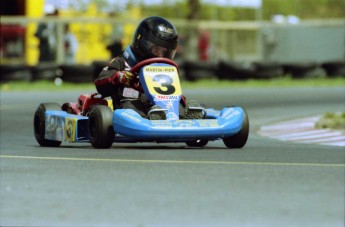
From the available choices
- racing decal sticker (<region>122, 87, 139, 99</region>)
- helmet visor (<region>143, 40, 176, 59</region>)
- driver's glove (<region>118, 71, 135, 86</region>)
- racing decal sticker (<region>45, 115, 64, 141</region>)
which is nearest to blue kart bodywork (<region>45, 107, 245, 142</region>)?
racing decal sticker (<region>45, 115, 64, 141</region>)

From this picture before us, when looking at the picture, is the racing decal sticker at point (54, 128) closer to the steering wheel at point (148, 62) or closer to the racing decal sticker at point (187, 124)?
the steering wheel at point (148, 62)

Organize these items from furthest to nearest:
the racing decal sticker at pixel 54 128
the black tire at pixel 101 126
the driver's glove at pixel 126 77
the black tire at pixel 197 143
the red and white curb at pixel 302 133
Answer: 1. the red and white curb at pixel 302 133
2. the black tire at pixel 197 143
3. the racing decal sticker at pixel 54 128
4. the driver's glove at pixel 126 77
5. the black tire at pixel 101 126

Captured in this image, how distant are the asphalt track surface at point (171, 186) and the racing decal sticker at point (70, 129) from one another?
0.42 feet

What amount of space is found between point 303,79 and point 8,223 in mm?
26550

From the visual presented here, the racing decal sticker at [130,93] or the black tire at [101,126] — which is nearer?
the black tire at [101,126]

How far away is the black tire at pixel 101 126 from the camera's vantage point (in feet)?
33.2

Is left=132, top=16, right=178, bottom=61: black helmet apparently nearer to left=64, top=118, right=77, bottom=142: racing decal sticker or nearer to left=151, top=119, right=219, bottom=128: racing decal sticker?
left=64, top=118, right=77, bottom=142: racing decal sticker

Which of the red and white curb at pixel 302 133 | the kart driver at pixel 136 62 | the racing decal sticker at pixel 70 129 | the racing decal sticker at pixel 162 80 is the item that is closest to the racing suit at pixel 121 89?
the kart driver at pixel 136 62

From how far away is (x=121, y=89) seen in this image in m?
10.8

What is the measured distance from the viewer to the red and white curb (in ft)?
43.5

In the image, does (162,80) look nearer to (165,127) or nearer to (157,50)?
(157,50)

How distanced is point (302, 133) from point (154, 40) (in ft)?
13.9

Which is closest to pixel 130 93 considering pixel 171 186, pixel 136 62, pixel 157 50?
pixel 136 62

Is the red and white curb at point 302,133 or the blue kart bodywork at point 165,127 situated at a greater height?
the blue kart bodywork at point 165,127
